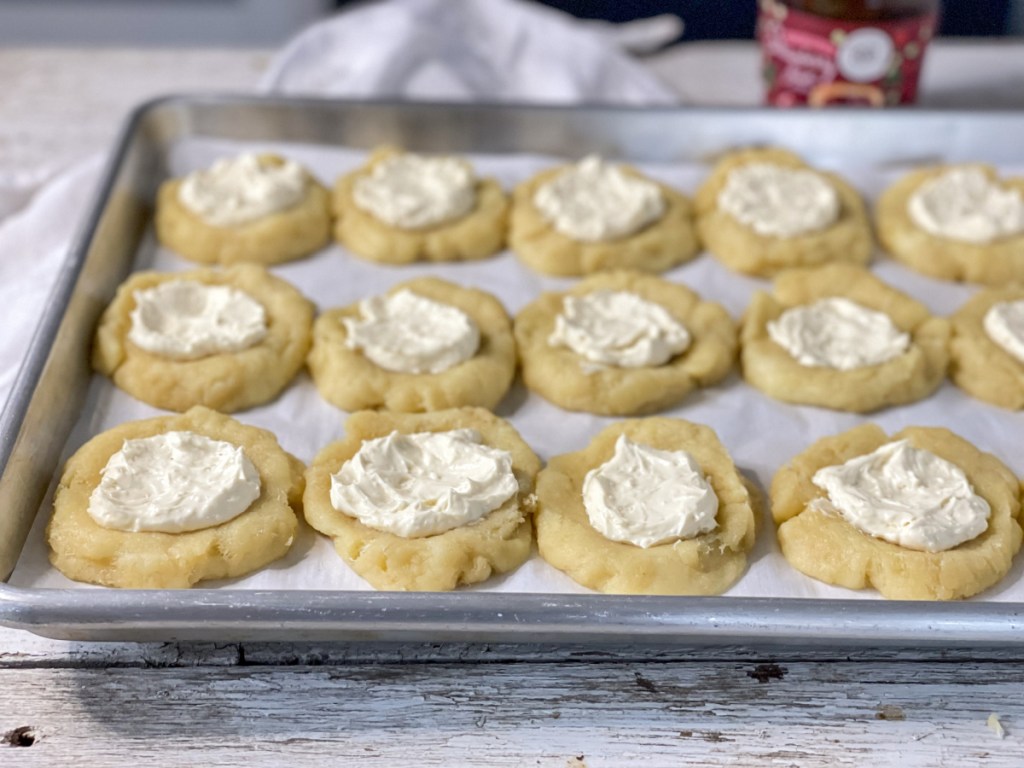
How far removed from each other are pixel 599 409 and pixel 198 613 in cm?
78

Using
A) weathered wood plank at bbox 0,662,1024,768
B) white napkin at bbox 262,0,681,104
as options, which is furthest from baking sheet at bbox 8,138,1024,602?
white napkin at bbox 262,0,681,104

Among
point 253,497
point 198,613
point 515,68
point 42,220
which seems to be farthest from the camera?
point 515,68

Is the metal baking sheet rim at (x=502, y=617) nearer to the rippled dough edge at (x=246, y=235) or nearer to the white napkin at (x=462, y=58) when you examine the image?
the rippled dough edge at (x=246, y=235)

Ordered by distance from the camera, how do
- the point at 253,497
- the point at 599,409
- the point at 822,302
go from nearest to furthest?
the point at 253,497, the point at 599,409, the point at 822,302

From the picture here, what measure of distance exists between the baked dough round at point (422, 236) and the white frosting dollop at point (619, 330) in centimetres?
27

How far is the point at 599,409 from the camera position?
183 centimetres

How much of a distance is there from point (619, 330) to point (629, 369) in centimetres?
10

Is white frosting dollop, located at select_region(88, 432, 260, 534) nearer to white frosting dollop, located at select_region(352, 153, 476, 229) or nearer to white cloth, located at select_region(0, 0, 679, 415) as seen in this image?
white frosting dollop, located at select_region(352, 153, 476, 229)

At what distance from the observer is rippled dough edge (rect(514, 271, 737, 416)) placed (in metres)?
1.83

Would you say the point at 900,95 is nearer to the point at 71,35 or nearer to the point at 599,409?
the point at 599,409

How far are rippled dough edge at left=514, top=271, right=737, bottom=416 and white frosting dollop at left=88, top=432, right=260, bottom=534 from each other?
0.54 metres

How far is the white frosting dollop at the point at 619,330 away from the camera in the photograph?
188cm

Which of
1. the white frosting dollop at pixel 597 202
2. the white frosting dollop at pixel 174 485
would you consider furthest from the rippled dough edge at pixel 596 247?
the white frosting dollop at pixel 174 485

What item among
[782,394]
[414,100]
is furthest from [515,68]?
[782,394]
